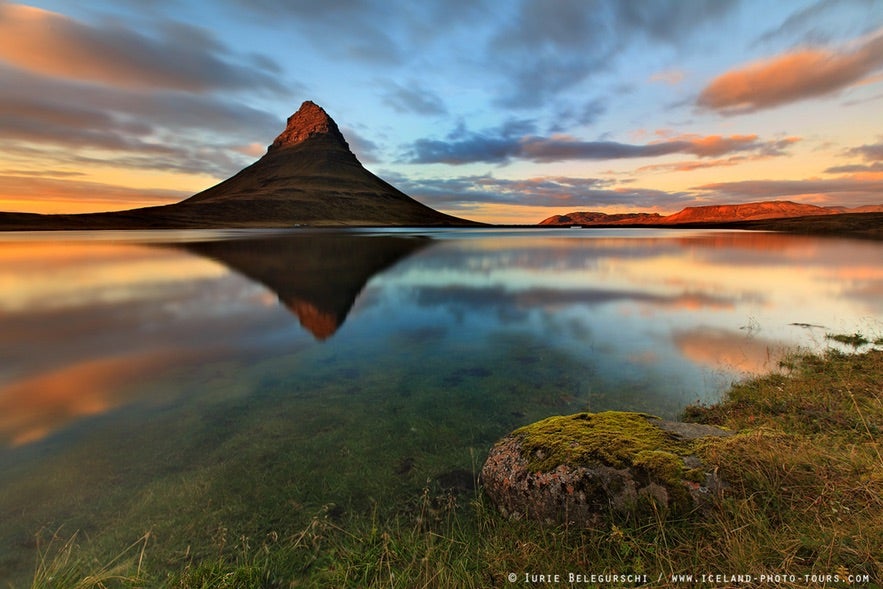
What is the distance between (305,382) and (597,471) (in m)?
8.11

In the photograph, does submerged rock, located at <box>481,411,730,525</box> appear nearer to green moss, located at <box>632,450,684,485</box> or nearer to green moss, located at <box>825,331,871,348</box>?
green moss, located at <box>632,450,684,485</box>

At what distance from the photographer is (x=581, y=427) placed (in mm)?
5969

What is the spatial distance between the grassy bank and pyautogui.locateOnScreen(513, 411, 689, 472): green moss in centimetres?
65

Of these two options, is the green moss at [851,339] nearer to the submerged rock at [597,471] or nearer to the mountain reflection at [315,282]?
the submerged rock at [597,471]

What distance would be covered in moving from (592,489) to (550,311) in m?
14.8

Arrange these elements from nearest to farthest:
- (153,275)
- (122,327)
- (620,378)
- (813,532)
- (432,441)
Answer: (813,532), (432,441), (620,378), (122,327), (153,275)

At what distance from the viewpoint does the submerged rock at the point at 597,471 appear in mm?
4594

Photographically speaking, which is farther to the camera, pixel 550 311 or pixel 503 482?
pixel 550 311

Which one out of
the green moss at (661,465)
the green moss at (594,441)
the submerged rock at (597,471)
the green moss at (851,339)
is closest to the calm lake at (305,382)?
the green moss at (851,339)

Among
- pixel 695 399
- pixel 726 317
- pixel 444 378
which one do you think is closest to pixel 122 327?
pixel 444 378

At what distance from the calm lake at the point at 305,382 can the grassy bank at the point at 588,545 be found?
0.33 m

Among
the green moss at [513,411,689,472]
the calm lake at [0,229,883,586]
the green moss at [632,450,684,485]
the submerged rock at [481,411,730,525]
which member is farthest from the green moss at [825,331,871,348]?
the green moss at [632,450,684,485]

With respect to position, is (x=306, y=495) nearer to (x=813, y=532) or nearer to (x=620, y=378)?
(x=813, y=532)

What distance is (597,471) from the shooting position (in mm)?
4871
